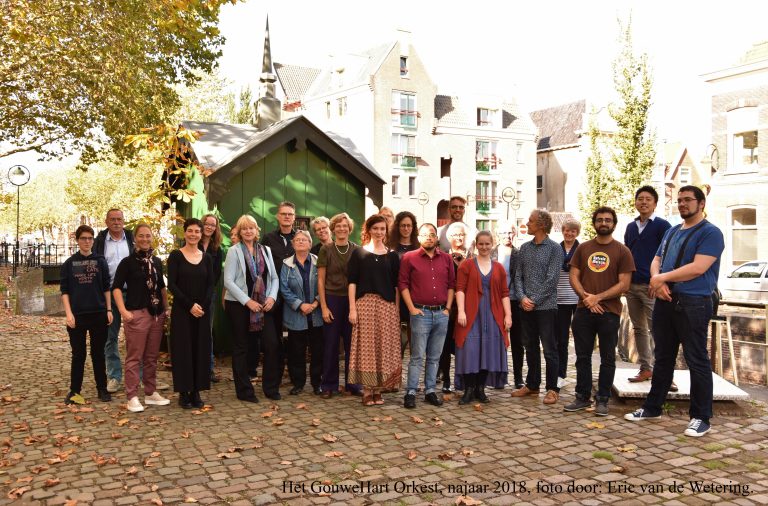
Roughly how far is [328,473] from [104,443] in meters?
2.09

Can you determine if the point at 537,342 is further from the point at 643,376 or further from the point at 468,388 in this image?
the point at 643,376

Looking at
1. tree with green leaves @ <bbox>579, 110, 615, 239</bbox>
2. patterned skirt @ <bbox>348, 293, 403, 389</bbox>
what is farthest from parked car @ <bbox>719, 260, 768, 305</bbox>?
patterned skirt @ <bbox>348, 293, 403, 389</bbox>

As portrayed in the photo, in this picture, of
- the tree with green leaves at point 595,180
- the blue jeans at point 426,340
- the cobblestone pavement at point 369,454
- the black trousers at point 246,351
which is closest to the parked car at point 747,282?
the tree with green leaves at point 595,180

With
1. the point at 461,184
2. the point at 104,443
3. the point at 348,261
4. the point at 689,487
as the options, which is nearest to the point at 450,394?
the point at 348,261

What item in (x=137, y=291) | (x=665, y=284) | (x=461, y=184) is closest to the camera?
(x=665, y=284)

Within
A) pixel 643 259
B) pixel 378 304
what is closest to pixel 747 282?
pixel 643 259

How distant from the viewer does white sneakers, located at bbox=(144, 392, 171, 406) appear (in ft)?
21.9

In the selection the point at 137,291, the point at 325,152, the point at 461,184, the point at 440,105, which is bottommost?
the point at 137,291

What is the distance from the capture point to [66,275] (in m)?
6.77

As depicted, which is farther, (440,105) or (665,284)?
(440,105)

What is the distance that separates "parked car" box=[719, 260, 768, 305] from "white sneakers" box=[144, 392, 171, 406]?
1747 centimetres

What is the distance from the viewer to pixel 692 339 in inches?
223

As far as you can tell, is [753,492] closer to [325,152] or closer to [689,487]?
[689,487]

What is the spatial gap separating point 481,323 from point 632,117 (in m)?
14.3
